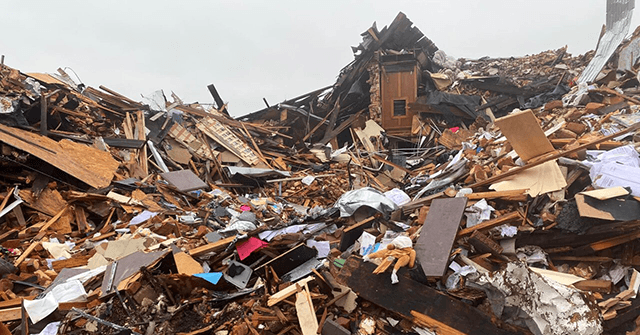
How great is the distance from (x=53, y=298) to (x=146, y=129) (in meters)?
6.40

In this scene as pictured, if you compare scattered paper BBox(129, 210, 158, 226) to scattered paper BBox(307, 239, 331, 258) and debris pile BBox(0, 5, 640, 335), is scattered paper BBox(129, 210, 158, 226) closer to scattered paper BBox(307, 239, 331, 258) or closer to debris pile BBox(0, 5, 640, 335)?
debris pile BBox(0, 5, 640, 335)

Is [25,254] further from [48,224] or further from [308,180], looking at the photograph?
[308,180]

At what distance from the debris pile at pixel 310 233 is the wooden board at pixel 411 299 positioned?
0.01 m

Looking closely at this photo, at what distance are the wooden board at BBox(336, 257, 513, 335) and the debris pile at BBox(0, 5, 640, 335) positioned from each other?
0.01m

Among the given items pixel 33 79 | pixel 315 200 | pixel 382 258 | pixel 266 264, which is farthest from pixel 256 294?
pixel 33 79

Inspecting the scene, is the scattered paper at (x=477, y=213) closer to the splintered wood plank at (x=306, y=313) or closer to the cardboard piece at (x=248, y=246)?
the splintered wood plank at (x=306, y=313)

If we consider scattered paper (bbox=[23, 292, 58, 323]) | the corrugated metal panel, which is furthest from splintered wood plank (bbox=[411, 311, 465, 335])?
the corrugated metal panel

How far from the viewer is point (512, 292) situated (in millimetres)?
2916

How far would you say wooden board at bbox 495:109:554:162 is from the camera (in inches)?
178

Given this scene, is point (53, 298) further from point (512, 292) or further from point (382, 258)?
point (512, 292)

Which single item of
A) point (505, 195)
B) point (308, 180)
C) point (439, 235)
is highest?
point (505, 195)

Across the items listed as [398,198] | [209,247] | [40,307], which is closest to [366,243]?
[398,198]

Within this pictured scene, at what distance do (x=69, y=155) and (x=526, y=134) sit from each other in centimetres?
785

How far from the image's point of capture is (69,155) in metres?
6.82
